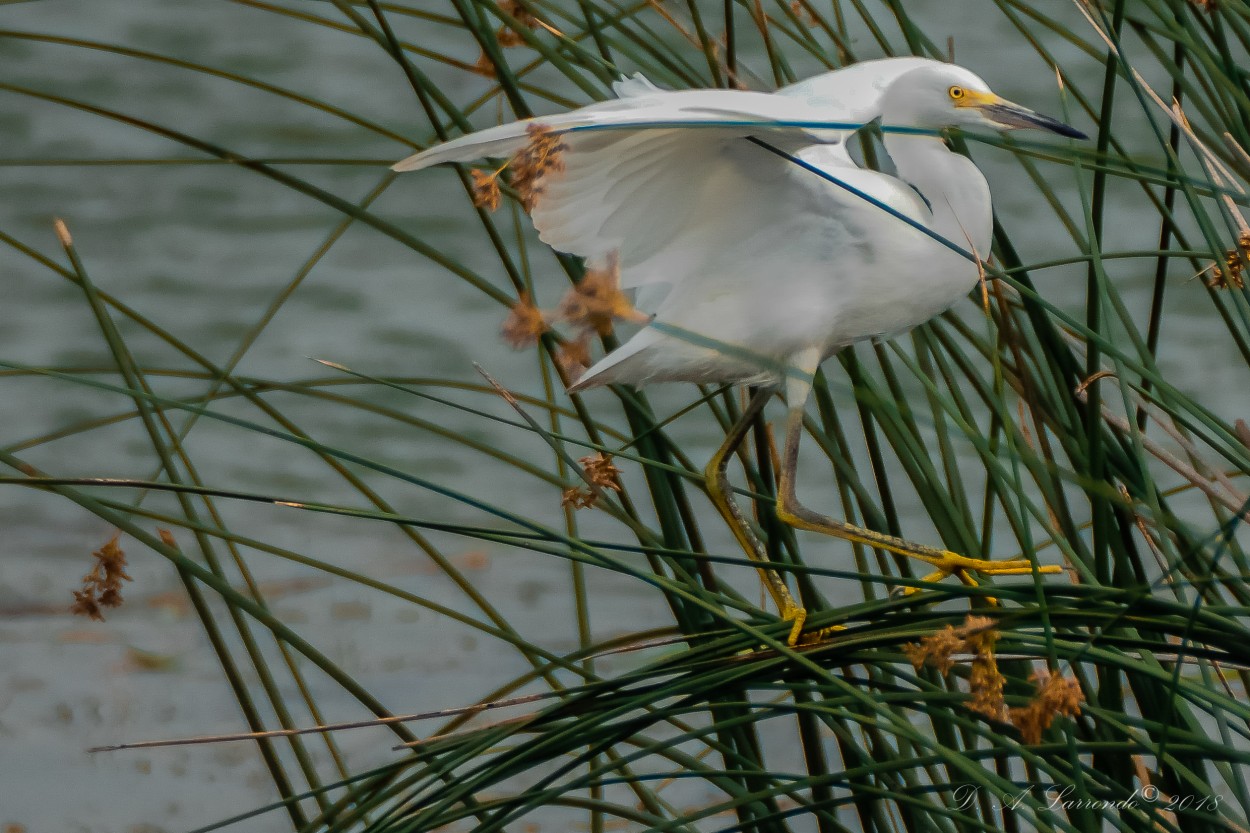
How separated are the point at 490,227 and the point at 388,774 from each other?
330 mm

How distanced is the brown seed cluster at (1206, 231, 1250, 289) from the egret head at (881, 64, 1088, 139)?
13cm

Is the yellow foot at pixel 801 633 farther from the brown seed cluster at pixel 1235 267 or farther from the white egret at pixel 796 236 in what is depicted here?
the brown seed cluster at pixel 1235 267

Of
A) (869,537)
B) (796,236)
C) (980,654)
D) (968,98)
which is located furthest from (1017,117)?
(980,654)

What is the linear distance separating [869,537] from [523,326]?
402mm

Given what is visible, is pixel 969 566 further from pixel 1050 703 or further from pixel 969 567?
pixel 1050 703

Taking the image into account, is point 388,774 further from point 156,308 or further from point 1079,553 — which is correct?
point 156,308

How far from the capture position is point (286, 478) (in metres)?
2.40

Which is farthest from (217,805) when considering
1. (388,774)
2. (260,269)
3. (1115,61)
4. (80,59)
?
(80,59)

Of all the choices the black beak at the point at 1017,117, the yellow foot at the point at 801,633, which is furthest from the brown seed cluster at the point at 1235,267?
the yellow foot at the point at 801,633

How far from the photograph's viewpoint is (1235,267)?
75cm

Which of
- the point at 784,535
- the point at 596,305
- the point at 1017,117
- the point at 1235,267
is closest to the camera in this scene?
the point at 596,305

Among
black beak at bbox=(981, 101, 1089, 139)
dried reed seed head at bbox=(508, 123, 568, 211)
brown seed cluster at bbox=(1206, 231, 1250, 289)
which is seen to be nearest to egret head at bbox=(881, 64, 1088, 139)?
black beak at bbox=(981, 101, 1089, 139)

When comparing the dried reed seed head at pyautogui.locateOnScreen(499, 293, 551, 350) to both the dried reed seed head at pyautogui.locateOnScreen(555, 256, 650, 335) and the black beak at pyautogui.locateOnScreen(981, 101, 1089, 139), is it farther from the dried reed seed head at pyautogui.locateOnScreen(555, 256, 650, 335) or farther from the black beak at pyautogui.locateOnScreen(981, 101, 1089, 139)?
the black beak at pyautogui.locateOnScreen(981, 101, 1089, 139)

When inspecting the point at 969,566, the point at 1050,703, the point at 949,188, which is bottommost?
the point at 1050,703
